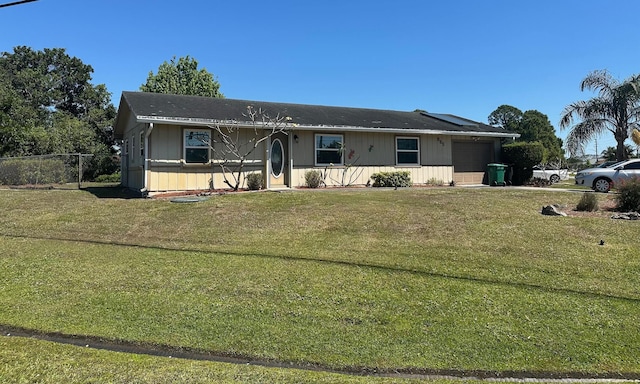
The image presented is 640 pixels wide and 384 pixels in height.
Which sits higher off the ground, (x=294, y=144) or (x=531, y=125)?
(x=531, y=125)

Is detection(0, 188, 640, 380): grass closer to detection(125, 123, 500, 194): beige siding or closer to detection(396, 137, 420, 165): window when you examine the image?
detection(125, 123, 500, 194): beige siding

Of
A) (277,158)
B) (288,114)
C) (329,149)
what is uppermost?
(288,114)

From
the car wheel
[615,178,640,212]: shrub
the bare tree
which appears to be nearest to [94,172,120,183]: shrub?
the bare tree

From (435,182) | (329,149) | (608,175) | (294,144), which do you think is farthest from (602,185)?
(294,144)

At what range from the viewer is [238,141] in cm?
1461

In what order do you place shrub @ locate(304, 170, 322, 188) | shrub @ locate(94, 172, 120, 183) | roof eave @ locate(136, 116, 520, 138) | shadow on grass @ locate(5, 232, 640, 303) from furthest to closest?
shrub @ locate(94, 172, 120, 183) → shrub @ locate(304, 170, 322, 188) → roof eave @ locate(136, 116, 520, 138) → shadow on grass @ locate(5, 232, 640, 303)

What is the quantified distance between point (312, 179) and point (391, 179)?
3322 mm

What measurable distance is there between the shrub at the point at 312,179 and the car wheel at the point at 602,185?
10.9 m

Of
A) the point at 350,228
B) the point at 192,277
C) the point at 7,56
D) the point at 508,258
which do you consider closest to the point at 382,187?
the point at 350,228

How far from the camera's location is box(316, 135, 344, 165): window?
16.0m

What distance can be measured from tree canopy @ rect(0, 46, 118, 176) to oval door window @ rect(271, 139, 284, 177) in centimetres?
1507

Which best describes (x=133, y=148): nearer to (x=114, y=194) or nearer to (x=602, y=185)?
(x=114, y=194)

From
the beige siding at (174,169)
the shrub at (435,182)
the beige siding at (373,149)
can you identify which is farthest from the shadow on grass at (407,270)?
the shrub at (435,182)

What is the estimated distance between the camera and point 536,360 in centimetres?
368
